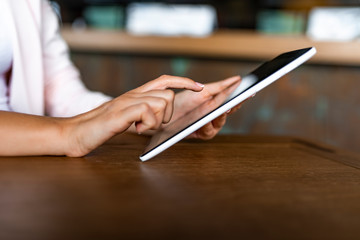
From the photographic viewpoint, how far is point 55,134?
54 cm

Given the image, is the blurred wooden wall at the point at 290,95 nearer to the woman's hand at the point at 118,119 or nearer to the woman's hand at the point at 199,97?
the woman's hand at the point at 199,97

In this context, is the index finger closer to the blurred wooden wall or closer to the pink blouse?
the pink blouse

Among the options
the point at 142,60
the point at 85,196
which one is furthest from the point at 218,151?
the point at 142,60

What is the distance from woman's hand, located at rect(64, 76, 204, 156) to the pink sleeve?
0.42 m

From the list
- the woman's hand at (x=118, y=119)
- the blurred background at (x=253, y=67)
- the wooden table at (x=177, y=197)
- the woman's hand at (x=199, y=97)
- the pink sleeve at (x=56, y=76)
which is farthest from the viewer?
the blurred background at (x=253, y=67)

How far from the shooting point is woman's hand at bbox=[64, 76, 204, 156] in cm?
51

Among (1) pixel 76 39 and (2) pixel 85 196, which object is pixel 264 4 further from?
(2) pixel 85 196

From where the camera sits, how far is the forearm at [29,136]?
1.75ft

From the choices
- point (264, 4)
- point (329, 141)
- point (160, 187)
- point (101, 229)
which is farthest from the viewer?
point (264, 4)

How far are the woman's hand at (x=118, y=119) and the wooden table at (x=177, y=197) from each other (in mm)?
28

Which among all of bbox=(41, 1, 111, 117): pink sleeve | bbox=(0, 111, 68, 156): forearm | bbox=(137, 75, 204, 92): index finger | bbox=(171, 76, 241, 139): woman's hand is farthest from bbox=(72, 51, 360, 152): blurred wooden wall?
bbox=(0, 111, 68, 156): forearm

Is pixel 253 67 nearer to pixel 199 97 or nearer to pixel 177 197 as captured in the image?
pixel 199 97

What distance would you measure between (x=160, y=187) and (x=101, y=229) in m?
0.13

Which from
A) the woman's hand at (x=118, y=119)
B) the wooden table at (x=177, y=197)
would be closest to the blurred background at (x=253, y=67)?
the wooden table at (x=177, y=197)
